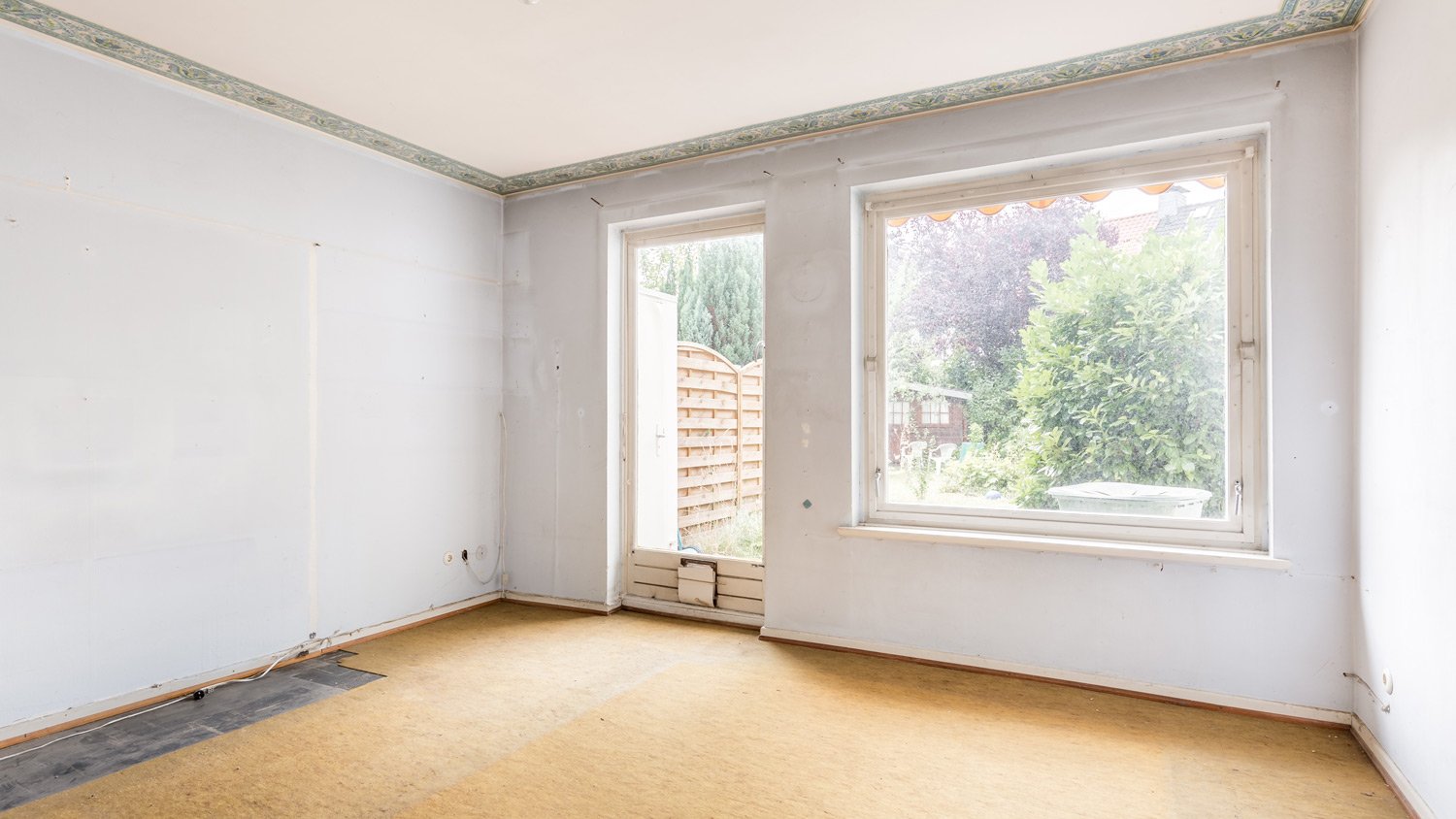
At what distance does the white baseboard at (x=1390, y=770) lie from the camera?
2.13 m

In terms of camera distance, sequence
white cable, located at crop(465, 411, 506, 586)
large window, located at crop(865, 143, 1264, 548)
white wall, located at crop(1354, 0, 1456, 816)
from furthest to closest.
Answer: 1. white cable, located at crop(465, 411, 506, 586)
2. large window, located at crop(865, 143, 1264, 548)
3. white wall, located at crop(1354, 0, 1456, 816)

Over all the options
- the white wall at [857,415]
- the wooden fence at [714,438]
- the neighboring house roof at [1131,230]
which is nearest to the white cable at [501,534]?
the white wall at [857,415]

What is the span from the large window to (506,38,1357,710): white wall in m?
0.16

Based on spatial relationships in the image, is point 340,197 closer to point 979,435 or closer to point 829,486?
point 829,486

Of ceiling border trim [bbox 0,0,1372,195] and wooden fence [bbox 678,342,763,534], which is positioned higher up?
ceiling border trim [bbox 0,0,1372,195]

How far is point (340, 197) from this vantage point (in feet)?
12.5

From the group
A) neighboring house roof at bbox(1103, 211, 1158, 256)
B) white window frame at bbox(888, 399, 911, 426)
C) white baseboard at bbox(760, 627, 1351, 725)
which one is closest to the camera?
white baseboard at bbox(760, 627, 1351, 725)

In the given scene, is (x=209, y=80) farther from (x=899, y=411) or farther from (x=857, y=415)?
(x=899, y=411)

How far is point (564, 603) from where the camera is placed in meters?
4.56

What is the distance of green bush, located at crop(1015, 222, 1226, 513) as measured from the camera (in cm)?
305

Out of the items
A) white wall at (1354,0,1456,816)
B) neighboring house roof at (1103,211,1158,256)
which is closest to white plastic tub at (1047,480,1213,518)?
white wall at (1354,0,1456,816)

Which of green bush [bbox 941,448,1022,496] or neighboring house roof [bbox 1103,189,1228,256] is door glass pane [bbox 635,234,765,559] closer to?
green bush [bbox 941,448,1022,496]

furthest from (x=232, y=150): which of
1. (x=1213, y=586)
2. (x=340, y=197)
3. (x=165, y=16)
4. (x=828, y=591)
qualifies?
(x=1213, y=586)

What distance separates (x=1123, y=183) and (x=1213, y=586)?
68.4 inches
